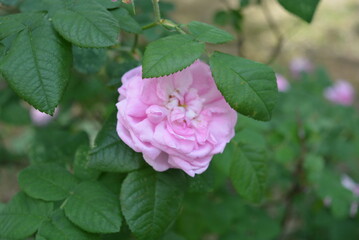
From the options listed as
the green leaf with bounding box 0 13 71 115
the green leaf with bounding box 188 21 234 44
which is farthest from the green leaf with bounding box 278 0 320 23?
the green leaf with bounding box 0 13 71 115

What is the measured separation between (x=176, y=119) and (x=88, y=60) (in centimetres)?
33

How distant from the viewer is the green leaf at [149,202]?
85 cm

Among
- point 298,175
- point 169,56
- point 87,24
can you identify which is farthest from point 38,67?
point 298,175

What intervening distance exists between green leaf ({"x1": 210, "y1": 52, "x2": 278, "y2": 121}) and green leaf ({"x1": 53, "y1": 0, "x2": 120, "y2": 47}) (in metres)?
0.18

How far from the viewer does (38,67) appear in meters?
0.77

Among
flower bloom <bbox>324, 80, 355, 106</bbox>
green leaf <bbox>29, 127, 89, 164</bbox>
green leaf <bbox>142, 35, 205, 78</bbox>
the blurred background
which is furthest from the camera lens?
flower bloom <bbox>324, 80, 355, 106</bbox>

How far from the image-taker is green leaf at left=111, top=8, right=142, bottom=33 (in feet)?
2.94

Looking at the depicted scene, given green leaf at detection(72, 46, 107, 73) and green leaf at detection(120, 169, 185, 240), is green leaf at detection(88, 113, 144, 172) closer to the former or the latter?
green leaf at detection(120, 169, 185, 240)

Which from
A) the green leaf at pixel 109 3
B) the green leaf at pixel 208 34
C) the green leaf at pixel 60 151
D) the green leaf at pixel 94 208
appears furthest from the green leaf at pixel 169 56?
the green leaf at pixel 60 151

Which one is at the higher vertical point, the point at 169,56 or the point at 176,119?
the point at 169,56

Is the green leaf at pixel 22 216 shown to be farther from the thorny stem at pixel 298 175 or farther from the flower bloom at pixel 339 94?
the flower bloom at pixel 339 94

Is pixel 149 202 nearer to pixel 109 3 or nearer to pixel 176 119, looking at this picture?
pixel 176 119

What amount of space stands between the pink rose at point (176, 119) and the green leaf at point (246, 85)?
0.08 m

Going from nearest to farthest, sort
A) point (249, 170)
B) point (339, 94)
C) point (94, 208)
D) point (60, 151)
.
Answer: point (94, 208) → point (249, 170) → point (60, 151) → point (339, 94)
